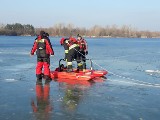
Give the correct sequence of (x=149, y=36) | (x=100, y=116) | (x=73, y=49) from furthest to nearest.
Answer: (x=149, y=36)
(x=73, y=49)
(x=100, y=116)

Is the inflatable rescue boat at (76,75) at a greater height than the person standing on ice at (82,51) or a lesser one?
lesser

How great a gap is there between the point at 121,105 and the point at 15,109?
8.42 feet

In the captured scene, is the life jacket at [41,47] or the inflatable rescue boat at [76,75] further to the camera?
the inflatable rescue boat at [76,75]

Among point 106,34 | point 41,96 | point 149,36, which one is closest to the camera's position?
point 41,96

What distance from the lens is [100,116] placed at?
23.2 ft

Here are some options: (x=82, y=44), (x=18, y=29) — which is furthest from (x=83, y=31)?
(x=82, y=44)

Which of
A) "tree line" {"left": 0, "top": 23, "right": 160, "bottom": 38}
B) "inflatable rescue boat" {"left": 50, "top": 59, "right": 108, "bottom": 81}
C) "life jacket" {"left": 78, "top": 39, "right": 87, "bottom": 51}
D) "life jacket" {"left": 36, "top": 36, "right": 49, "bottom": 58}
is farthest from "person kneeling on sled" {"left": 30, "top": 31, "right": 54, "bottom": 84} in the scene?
"tree line" {"left": 0, "top": 23, "right": 160, "bottom": 38}

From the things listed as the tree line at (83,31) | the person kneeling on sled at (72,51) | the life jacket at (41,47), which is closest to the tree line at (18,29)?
the tree line at (83,31)

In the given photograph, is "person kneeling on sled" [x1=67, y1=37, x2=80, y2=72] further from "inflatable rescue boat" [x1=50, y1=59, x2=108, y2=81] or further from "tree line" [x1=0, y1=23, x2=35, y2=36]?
"tree line" [x1=0, y1=23, x2=35, y2=36]

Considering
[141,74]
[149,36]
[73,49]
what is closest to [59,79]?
[73,49]

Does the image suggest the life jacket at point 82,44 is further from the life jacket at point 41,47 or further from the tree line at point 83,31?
the tree line at point 83,31

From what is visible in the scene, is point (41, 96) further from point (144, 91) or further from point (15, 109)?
point (144, 91)

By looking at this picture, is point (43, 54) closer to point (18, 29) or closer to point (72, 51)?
point (72, 51)

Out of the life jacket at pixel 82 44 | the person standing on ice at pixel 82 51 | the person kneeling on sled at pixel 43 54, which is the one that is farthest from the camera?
the life jacket at pixel 82 44
